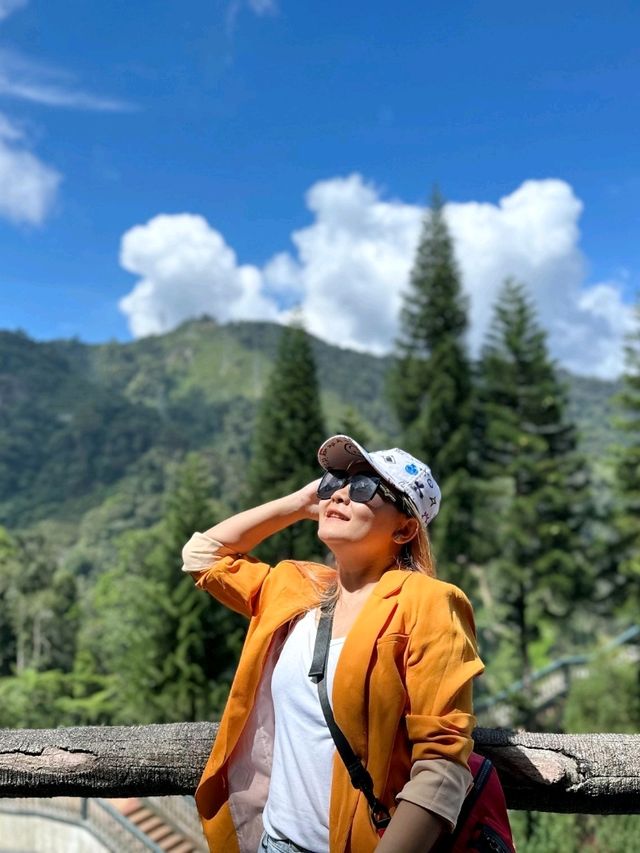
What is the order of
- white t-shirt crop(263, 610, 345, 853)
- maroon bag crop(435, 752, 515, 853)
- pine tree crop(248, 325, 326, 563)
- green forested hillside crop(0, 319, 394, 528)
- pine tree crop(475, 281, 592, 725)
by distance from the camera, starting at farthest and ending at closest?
1. green forested hillside crop(0, 319, 394, 528)
2. pine tree crop(248, 325, 326, 563)
3. pine tree crop(475, 281, 592, 725)
4. white t-shirt crop(263, 610, 345, 853)
5. maroon bag crop(435, 752, 515, 853)

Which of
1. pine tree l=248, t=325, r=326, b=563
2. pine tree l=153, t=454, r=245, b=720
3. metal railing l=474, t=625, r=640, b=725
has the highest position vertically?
pine tree l=248, t=325, r=326, b=563

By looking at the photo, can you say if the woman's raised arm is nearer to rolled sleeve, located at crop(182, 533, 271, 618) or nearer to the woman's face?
rolled sleeve, located at crop(182, 533, 271, 618)

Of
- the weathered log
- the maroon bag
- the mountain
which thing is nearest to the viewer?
the maroon bag

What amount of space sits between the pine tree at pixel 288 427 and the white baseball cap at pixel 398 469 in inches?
760

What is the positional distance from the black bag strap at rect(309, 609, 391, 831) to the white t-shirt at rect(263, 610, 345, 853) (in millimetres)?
17

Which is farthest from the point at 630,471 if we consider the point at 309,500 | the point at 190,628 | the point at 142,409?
the point at 142,409

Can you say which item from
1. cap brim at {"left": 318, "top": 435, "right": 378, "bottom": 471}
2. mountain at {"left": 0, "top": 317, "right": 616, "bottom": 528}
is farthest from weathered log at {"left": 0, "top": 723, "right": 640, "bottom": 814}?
mountain at {"left": 0, "top": 317, "right": 616, "bottom": 528}

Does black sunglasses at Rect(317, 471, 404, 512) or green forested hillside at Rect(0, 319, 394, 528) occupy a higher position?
green forested hillside at Rect(0, 319, 394, 528)

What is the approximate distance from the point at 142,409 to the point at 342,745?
11549 centimetres

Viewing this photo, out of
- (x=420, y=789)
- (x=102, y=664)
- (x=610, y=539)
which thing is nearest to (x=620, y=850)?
(x=420, y=789)

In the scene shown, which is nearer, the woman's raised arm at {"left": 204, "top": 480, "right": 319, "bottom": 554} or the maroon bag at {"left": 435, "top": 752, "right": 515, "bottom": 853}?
the maroon bag at {"left": 435, "top": 752, "right": 515, "bottom": 853}

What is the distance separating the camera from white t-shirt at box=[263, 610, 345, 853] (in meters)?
1.51

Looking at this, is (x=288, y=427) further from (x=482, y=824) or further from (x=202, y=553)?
(x=482, y=824)

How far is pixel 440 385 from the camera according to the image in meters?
23.0
